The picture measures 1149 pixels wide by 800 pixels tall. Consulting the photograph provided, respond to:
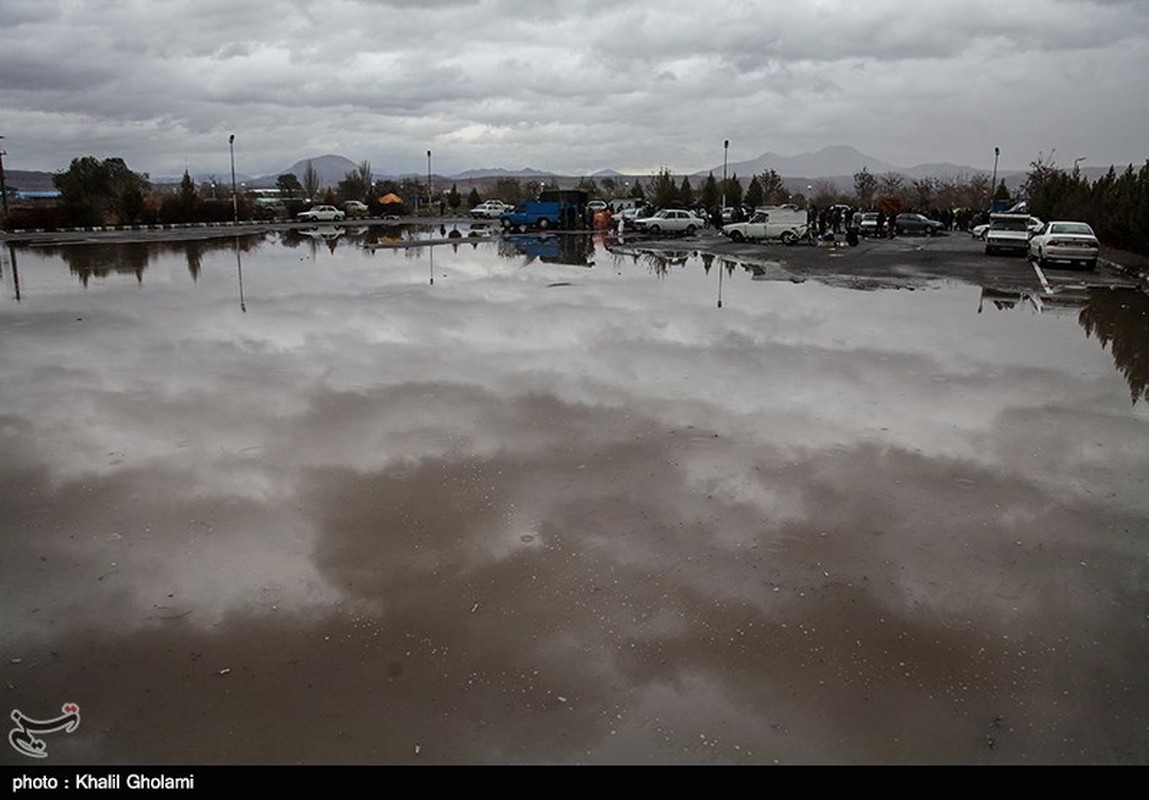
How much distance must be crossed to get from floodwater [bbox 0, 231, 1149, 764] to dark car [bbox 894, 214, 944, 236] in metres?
38.2

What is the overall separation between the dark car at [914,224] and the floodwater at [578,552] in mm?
38156

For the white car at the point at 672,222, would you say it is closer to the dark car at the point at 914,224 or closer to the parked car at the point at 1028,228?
the dark car at the point at 914,224

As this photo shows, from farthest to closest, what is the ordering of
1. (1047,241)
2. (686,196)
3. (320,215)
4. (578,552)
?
(686,196) → (320,215) → (1047,241) → (578,552)

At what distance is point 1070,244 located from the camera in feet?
83.8

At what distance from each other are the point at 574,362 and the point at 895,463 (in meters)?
5.23

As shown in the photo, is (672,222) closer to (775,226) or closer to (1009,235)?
(775,226)

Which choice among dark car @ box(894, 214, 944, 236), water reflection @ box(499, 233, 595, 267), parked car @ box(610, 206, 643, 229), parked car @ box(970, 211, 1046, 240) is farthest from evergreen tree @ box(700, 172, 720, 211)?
water reflection @ box(499, 233, 595, 267)

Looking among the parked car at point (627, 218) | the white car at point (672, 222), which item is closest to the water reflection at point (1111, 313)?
the white car at point (672, 222)

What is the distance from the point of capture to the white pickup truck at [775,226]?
37.8 metres

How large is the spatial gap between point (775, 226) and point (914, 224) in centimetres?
1470

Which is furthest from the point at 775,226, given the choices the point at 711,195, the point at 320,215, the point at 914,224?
the point at 320,215
